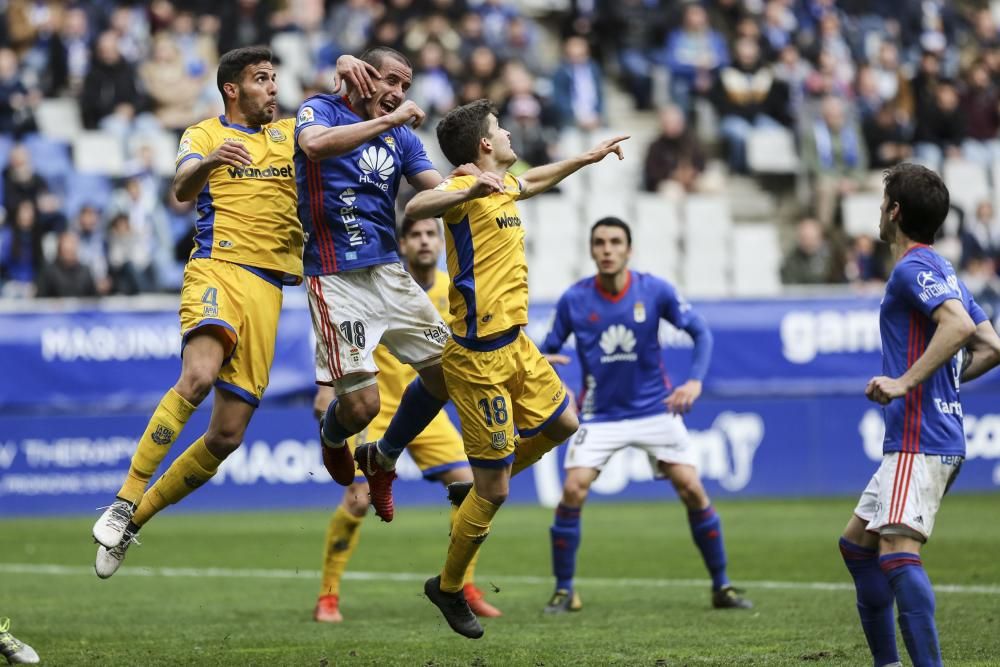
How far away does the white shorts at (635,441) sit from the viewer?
1105 cm

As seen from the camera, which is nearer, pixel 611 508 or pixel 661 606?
pixel 661 606

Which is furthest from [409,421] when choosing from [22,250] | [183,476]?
[22,250]

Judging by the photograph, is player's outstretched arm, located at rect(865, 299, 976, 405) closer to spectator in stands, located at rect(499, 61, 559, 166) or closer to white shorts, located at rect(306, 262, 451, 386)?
white shorts, located at rect(306, 262, 451, 386)

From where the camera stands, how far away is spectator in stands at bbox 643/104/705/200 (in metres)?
22.8

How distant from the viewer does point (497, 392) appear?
26.5 feet

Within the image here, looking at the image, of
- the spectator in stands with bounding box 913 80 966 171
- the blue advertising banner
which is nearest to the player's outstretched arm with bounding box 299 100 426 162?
the blue advertising banner

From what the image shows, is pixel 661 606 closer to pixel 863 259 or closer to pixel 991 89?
pixel 863 259

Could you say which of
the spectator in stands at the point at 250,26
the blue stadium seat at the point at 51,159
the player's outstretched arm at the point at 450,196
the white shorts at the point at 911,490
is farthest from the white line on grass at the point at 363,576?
the spectator in stands at the point at 250,26

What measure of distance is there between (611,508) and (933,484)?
1164cm

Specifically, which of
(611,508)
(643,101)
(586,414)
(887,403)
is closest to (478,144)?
(887,403)

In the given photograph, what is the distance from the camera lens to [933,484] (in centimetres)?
676

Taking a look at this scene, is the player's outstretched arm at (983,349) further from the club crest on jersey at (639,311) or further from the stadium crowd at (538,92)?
the stadium crowd at (538,92)

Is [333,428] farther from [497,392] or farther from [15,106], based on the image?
[15,106]

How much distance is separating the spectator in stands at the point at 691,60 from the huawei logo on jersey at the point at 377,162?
16560mm
